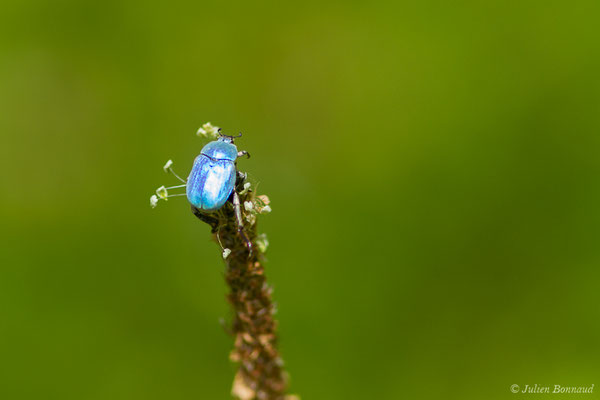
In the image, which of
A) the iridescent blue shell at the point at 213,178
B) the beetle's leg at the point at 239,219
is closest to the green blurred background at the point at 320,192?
the iridescent blue shell at the point at 213,178

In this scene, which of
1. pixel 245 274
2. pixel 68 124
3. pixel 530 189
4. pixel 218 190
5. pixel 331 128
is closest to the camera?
pixel 245 274

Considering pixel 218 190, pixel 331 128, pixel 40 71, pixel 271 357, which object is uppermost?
pixel 40 71

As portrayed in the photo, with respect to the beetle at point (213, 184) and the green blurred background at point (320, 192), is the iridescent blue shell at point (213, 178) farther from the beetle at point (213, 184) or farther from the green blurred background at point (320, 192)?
the green blurred background at point (320, 192)

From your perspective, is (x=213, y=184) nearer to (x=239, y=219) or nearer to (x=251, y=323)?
(x=239, y=219)

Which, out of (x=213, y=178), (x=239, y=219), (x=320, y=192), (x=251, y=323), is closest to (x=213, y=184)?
(x=213, y=178)

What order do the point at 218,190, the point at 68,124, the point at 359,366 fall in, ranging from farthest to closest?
the point at 68,124 → the point at 359,366 → the point at 218,190

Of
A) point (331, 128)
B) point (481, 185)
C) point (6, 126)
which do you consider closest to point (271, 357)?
point (481, 185)

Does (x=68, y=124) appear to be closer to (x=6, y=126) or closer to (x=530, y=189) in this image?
(x=6, y=126)
